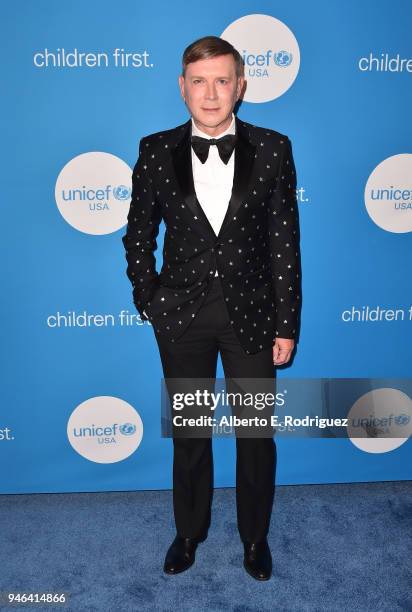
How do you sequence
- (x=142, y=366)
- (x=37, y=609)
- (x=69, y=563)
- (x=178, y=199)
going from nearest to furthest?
(x=178, y=199) < (x=37, y=609) < (x=69, y=563) < (x=142, y=366)

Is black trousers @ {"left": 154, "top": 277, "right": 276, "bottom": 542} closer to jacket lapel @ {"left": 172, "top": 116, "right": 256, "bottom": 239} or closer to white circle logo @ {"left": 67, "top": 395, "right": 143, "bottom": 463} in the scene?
jacket lapel @ {"left": 172, "top": 116, "right": 256, "bottom": 239}

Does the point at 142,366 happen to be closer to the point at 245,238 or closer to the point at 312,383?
the point at 312,383

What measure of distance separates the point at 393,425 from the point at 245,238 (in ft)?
4.98

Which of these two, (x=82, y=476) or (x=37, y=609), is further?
(x=82, y=476)

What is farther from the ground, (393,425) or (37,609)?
(393,425)

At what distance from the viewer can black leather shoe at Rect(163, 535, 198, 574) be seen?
229 cm

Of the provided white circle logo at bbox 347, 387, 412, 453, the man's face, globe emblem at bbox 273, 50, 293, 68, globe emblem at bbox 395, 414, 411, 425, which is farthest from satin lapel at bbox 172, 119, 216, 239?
globe emblem at bbox 395, 414, 411, 425

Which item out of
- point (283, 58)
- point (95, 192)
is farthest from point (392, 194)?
point (95, 192)

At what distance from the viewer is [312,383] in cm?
277

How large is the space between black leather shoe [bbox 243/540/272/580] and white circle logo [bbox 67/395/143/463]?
81cm

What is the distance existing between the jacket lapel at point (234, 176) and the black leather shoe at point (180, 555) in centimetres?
133

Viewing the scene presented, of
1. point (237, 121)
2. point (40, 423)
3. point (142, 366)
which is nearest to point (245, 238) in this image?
point (237, 121)

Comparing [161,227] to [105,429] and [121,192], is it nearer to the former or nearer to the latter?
[121,192]

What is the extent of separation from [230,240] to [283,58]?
89 centimetres
